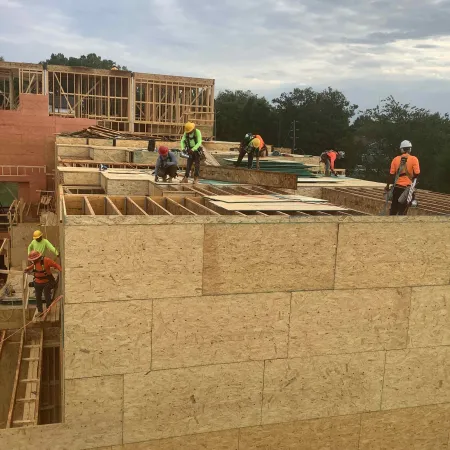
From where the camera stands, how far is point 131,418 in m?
6.28

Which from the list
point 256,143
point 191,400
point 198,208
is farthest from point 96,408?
point 256,143

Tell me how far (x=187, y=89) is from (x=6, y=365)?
103ft

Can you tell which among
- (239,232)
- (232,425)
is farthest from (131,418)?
(239,232)

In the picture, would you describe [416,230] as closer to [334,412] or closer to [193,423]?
[334,412]

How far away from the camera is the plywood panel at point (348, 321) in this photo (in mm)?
6840

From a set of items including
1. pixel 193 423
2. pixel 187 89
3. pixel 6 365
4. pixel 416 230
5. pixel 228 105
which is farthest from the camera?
pixel 228 105

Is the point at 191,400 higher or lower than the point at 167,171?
lower

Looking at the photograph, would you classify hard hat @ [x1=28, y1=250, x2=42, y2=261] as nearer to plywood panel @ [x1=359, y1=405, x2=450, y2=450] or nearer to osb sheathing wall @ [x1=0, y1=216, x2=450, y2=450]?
osb sheathing wall @ [x1=0, y1=216, x2=450, y2=450]

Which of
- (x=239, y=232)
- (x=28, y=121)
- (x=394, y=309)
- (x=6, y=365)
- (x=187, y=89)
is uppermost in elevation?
(x=187, y=89)

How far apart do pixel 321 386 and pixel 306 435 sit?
780 millimetres

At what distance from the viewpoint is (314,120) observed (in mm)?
57156

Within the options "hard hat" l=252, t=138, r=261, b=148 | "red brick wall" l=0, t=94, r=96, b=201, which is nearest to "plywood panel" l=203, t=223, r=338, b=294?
"hard hat" l=252, t=138, r=261, b=148

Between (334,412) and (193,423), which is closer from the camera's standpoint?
(193,423)

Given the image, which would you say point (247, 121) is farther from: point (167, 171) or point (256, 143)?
point (167, 171)
